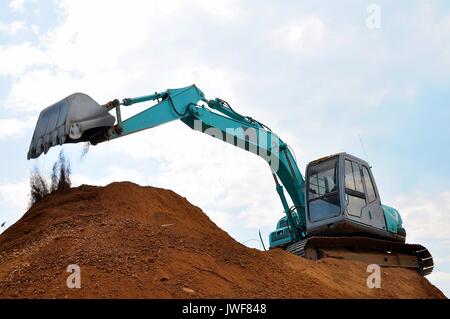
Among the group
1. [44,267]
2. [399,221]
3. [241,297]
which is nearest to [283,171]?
[399,221]

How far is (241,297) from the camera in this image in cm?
756

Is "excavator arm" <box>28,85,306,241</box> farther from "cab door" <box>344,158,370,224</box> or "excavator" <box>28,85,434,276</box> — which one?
"cab door" <box>344,158,370,224</box>

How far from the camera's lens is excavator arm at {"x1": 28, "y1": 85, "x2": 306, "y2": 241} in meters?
9.23

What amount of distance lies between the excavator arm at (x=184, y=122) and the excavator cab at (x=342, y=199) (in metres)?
0.88

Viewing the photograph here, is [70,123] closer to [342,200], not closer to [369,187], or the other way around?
[342,200]

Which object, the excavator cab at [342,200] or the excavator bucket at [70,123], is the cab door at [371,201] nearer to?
the excavator cab at [342,200]

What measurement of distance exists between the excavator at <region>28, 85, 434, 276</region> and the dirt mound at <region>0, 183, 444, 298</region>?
3.61 feet

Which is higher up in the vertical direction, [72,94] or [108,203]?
[72,94]

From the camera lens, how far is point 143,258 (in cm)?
782

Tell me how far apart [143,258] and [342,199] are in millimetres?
5684

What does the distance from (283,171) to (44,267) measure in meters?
7.42
